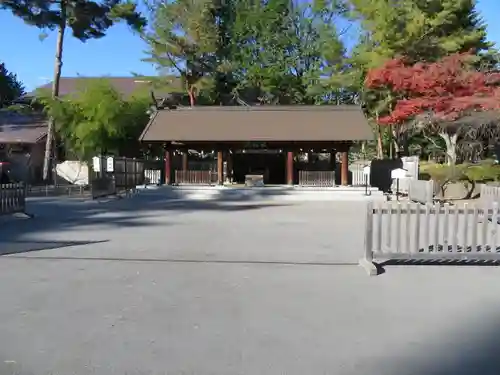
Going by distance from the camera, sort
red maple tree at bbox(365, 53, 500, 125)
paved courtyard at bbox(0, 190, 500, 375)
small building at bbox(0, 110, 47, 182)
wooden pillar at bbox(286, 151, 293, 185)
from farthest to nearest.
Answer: small building at bbox(0, 110, 47, 182), wooden pillar at bbox(286, 151, 293, 185), red maple tree at bbox(365, 53, 500, 125), paved courtyard at bbox(0, 190, 500, 375)

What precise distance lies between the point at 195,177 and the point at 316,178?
6185 mm

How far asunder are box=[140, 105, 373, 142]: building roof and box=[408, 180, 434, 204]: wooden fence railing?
4163mm

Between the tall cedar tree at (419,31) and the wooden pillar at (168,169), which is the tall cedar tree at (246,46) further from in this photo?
the wooden pillar at (168,169)

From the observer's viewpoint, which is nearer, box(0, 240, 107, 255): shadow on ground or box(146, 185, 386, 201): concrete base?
box(0, 240, 107, 255): shadow on ground

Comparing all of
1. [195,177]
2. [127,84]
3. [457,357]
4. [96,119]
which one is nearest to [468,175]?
[195,177]

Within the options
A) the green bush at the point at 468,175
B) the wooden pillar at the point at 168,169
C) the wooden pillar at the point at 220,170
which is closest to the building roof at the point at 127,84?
the wooden pillar at the point at 168,169

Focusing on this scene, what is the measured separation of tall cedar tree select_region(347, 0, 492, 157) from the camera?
3038cm

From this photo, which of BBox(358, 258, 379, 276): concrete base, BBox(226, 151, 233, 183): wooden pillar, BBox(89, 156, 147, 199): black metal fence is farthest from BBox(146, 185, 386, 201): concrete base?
BBox(358, 258, 379, 276): concrete base

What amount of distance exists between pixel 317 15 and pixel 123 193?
21515 millimetres

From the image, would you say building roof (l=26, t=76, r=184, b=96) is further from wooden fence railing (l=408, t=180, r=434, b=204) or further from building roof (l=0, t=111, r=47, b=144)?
wooden fence railing (l=408, t=180, r=434, b=204)

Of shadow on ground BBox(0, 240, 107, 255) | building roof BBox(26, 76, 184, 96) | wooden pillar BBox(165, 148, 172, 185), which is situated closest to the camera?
shadow on ground BBox(0, 240, 107, 255)

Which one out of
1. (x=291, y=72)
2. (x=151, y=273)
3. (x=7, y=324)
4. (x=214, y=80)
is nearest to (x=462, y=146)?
(x=291, y=72)

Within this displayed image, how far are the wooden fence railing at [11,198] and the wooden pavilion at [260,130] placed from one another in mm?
12937

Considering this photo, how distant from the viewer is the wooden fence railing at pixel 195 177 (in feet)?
94.8
